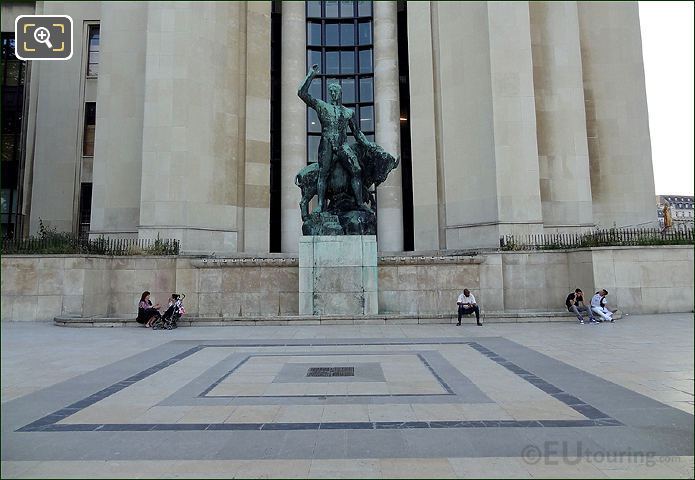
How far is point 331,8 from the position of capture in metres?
35.3

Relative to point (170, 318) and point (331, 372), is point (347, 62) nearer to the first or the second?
point (170, 318)

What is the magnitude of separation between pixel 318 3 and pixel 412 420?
1411 inches

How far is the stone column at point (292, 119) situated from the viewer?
30031 millimetres

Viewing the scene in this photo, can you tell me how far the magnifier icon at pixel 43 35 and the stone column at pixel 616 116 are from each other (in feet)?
97.1

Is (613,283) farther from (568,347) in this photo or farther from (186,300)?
(186,300)

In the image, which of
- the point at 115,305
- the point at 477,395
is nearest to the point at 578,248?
the point at 477,395

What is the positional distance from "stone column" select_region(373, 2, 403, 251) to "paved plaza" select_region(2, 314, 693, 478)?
65.4 feet

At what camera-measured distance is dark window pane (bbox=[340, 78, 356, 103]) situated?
35.0 metres

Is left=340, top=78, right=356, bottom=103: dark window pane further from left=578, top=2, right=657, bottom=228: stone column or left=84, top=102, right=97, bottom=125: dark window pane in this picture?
left=84, top=102, right=97, bottom=125: dark window pane

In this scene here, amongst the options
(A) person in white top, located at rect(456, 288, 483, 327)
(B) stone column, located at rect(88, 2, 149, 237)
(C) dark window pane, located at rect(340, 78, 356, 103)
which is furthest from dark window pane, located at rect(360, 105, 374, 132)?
(A) person in white top, located at rect(456, 288, 483, 327)

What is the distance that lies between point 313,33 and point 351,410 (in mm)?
34592

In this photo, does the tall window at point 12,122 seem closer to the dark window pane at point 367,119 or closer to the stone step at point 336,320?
the stone step at point 336,320

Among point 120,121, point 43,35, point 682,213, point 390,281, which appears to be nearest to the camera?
point 43,35

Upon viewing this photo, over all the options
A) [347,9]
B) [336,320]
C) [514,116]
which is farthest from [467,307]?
[347,9]
